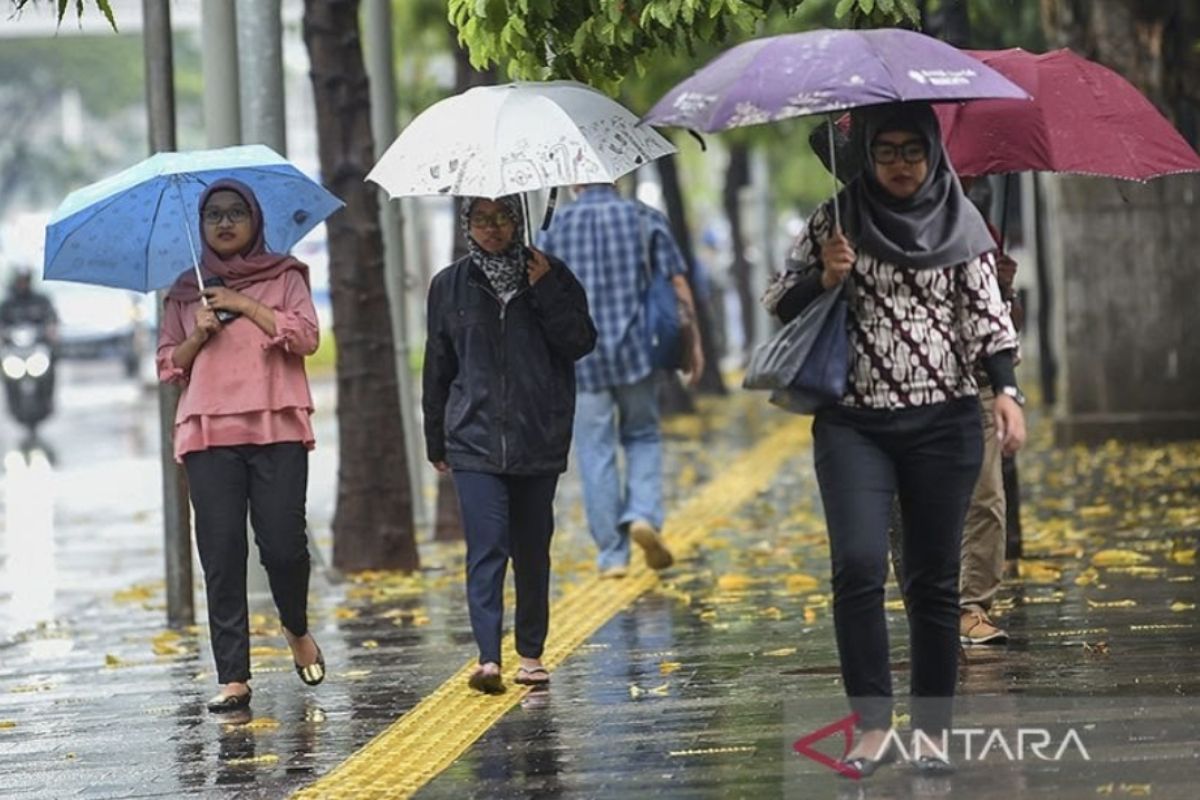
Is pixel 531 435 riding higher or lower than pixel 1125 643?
higher

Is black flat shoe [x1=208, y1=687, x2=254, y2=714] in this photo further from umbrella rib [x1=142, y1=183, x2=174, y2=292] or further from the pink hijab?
umbrella rib [x1=142, y1=183, x2=174, y2=292]

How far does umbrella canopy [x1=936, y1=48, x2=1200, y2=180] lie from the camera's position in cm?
909

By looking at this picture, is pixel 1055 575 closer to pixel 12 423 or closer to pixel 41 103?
pixel 12 423

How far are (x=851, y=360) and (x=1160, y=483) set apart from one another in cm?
979

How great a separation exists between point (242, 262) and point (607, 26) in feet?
4.69

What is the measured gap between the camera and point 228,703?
962 cm

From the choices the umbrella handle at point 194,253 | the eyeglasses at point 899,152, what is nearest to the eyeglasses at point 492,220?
the umbrella handle at point 194,253

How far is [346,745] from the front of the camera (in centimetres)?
876

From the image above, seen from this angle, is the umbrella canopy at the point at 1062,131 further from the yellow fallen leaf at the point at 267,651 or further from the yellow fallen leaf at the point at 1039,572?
the yellow fallen leaf at the point at 267,651

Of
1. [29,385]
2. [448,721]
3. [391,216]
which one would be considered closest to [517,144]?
[448,721]

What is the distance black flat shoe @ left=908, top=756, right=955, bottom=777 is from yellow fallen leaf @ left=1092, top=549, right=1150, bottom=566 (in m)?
5.33

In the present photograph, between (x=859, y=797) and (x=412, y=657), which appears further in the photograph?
(x=412, y=657)

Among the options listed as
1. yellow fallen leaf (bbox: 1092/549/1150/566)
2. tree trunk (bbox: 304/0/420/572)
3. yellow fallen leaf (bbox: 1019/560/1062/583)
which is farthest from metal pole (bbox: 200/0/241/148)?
yellow fallen leaf (bbox: 1092/549/1150/566)

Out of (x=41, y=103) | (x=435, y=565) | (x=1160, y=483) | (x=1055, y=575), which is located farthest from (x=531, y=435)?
(x=41, y=103)
